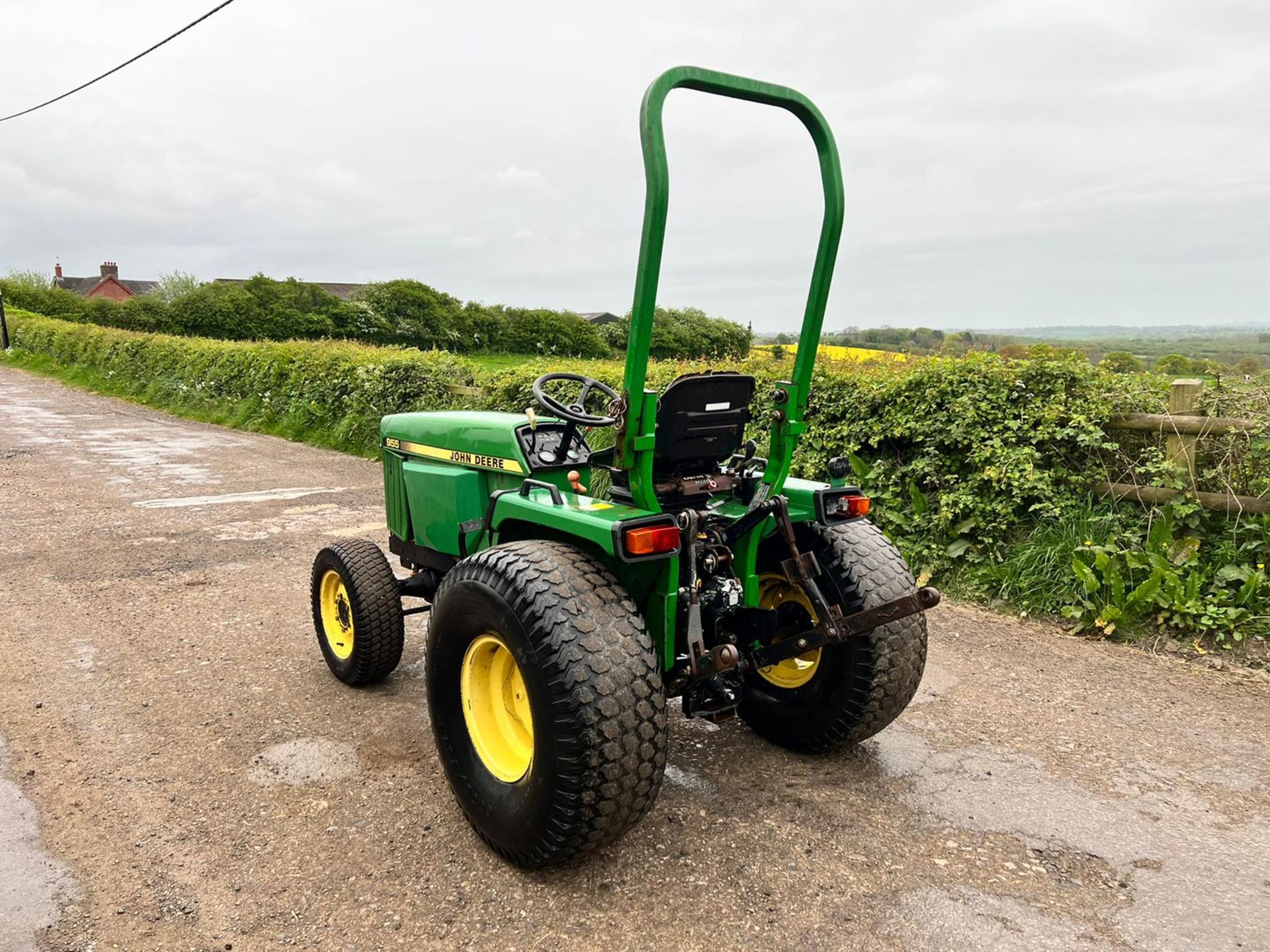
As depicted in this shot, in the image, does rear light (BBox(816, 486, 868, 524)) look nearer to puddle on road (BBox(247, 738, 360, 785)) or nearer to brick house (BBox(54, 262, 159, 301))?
puddle on road (BBox(247, 738, 360, 785))

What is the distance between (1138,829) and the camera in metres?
2.90

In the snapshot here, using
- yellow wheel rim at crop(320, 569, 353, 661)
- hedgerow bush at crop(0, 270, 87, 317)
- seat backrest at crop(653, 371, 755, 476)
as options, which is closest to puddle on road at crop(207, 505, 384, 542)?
yellow wheel rim at crop(320, 569, 353, 661)

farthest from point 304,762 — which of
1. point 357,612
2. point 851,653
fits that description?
point 851,653

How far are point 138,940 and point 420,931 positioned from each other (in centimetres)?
74

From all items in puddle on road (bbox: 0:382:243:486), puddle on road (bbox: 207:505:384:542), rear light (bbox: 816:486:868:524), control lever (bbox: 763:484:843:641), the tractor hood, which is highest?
the tractor hood

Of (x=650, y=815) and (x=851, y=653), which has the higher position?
(x=851, y=653)

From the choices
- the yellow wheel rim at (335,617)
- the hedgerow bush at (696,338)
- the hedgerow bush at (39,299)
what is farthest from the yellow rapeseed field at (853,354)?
the hedgerow bush at (39,299)

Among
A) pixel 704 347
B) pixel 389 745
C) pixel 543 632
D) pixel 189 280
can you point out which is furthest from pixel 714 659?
pixel 189 280

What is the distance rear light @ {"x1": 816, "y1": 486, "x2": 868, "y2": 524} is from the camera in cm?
305

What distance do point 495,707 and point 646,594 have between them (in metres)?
0.65

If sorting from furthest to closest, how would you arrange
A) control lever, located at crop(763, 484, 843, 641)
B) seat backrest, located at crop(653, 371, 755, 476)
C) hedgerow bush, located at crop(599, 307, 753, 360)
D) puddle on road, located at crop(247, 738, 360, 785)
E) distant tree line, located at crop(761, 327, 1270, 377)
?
1. hedgerow bush, located at crop(599, 307, 753, 360)
2. distant tree line, located at crop(761, 327, 1270, 377)
3. puddle on road, located at crop(247, 738, 360, 785)
4. control lever, located at crop(763, 484, 843, 641)
5. seat backrest, located at crop(653, 371, 755, 476)

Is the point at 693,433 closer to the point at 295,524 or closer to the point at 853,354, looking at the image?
the point at 853,354

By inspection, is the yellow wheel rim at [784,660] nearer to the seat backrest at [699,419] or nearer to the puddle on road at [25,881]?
the seat backrest at [699,419]

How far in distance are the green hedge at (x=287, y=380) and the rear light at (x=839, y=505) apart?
307 inches
